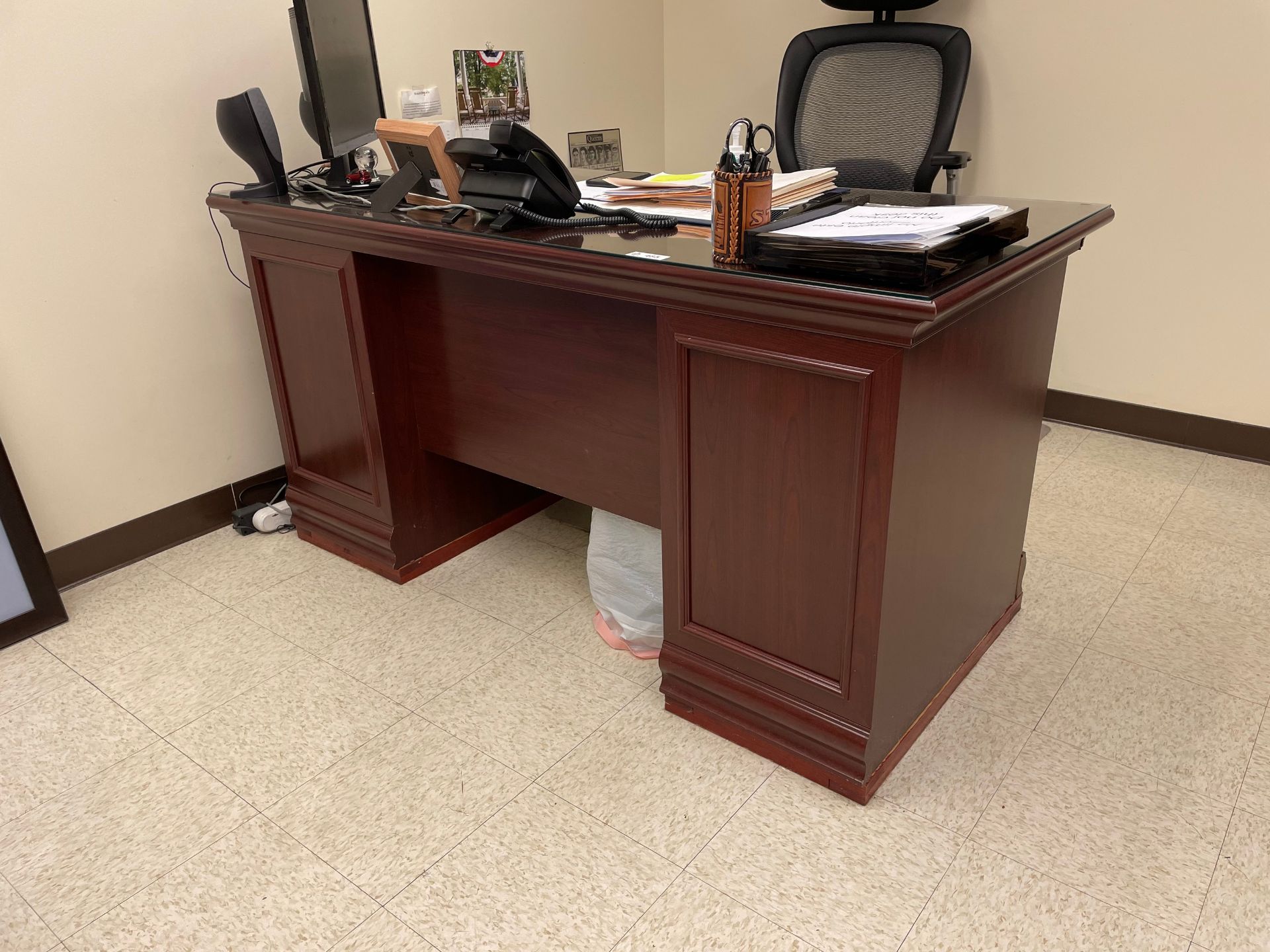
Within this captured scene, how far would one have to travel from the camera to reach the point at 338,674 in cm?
188

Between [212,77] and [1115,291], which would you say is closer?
[212,77]

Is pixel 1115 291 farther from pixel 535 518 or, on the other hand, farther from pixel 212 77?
pixel 212 77

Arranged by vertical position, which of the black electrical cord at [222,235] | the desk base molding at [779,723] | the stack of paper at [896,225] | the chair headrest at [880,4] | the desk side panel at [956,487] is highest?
the chair headrest at [880,4]

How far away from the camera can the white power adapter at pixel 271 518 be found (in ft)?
8.08

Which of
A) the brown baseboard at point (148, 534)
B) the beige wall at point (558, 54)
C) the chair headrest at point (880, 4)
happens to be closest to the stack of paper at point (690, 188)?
the beige wall at point (558, 54)

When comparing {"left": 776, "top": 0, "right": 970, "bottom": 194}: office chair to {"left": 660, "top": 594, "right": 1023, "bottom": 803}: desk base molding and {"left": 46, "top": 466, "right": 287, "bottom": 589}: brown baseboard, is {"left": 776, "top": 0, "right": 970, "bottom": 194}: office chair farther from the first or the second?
{"left": 46, "top": 466, "right": 287, "bottom": 589}: brown baseboard

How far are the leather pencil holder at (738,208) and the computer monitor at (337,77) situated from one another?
1.08m

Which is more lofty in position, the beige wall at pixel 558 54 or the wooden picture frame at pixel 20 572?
the beige wall at pixel 558 54

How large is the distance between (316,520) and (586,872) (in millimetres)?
1352

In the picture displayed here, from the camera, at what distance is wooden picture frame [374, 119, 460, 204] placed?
1.72m

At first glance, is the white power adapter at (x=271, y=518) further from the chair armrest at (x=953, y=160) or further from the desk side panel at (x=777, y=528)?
the chair armrest at (x=953, y=160)

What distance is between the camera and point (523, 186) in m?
1.61

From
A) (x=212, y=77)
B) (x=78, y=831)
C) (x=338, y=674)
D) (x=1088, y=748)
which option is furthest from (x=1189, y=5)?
(x=78, y=831)

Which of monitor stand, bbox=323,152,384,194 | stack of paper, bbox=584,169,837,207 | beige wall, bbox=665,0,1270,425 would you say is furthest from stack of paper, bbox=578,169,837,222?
beige wall, bbox=665,0,1270,425
